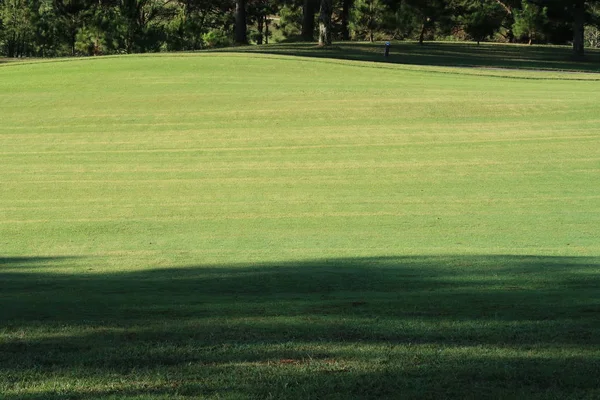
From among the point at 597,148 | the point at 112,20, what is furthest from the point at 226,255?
the point at 112,20

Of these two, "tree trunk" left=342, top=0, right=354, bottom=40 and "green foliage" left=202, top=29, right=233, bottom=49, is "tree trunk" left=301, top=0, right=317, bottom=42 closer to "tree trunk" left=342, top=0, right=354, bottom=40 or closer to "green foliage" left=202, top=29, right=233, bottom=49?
"tree trunk" left=342, top=0, right=354, bottom=40

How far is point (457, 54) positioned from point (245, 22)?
16237 mm

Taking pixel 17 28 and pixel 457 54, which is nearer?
pixel 457 54

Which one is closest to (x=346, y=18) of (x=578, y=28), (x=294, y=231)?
(x=578, y=28)

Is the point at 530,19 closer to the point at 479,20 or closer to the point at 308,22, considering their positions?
the point at 479,20

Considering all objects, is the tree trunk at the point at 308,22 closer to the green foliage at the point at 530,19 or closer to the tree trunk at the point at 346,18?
the tree trunk at the point at 346,18

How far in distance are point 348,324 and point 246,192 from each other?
10.2 m

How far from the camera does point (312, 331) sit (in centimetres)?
705

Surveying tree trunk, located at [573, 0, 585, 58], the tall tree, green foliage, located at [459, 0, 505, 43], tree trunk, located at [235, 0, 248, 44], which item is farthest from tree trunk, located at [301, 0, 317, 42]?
tree trunk, located at [573, 0, 585, 58]

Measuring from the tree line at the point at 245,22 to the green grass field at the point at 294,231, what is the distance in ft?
62.2

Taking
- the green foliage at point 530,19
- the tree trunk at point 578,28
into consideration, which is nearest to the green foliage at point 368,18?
the green foliage at point 530,19

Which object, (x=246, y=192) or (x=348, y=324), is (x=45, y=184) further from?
(x=348, y=324)

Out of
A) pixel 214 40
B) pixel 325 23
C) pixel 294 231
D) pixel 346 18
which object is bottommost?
pixel 214 40

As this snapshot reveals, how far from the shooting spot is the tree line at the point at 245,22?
51.7 meters
